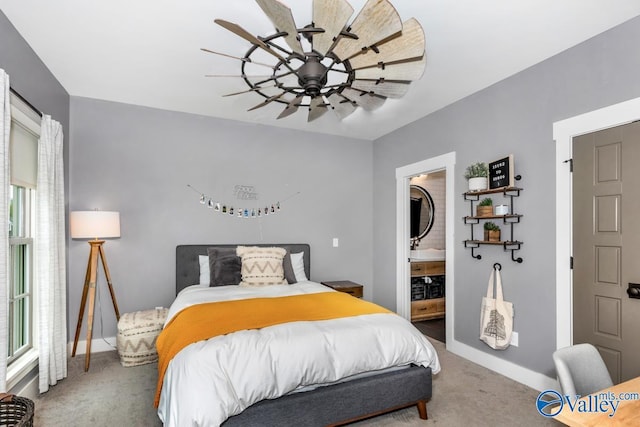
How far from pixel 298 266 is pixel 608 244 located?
2.80 meters

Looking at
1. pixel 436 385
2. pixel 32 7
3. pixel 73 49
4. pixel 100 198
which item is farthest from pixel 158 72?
pixel 436 385

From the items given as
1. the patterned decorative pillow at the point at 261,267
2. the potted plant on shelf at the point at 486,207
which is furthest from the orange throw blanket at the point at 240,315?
the potted plant on shelf at the point at 486,207

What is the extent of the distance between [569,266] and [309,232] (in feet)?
9.38

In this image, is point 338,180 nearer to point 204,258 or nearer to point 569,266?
point 204,258

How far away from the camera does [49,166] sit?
9.21 feet

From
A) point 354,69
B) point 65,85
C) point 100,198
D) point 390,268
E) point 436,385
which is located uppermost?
point 65,85

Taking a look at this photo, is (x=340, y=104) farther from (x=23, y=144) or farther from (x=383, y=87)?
(x=23, y=144)

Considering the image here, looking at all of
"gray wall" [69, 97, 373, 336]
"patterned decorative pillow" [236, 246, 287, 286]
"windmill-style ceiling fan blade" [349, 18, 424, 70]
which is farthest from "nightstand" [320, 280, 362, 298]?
"windmill-style ceiling fan blade" [349, 18, 424, 70]

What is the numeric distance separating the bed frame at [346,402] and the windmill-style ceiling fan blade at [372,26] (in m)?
1.97

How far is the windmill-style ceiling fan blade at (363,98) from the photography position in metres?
2.44

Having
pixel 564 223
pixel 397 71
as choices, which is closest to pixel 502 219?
pixel 564 223

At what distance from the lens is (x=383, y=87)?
231 cm

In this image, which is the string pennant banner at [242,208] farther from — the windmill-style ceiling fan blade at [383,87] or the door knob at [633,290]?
the door knob at [633,290]

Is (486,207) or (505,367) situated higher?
(486,207)
